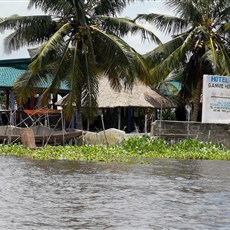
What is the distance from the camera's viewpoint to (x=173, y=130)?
2262cm

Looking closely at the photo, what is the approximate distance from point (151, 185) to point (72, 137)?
38.7 feet

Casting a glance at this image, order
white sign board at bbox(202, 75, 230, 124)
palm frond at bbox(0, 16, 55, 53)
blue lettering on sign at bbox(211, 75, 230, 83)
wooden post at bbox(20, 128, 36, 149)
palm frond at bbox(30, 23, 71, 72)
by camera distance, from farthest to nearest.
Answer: palm frond at bbox(0, 16, 55, 53) < palm frond at bbox(30, 23, 71, 72) < blue lettering on sign at bbox(211, 75, 230, 83) < white sign board at bbox(202, 75, 230, 124) < wooden post at bbox(20, 128, 36, 149)

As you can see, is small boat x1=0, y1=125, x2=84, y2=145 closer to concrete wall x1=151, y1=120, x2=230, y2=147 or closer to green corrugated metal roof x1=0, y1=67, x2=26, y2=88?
concrete wall x1=151, y1=120, x2=230, y2=147

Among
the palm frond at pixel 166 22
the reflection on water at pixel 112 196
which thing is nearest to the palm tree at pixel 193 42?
the palm frond at pixel 166 22

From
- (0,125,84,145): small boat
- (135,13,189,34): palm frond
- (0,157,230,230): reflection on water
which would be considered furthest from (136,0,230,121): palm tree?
(0,157,230,230): reflection on water

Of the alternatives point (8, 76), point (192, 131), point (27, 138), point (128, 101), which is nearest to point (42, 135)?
point (27, 138)

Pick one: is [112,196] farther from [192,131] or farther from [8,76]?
[8,76]

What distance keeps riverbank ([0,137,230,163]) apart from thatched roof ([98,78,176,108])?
289 inches

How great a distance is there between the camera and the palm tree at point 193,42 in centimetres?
2839

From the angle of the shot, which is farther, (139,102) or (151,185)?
(139,102)

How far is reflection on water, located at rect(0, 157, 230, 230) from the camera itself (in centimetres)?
845

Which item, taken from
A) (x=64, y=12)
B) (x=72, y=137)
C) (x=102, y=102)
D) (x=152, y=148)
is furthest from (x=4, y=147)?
(x=102, y=102)

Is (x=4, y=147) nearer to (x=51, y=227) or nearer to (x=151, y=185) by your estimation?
(x=151, y=185)

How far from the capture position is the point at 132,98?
99.1 feet
